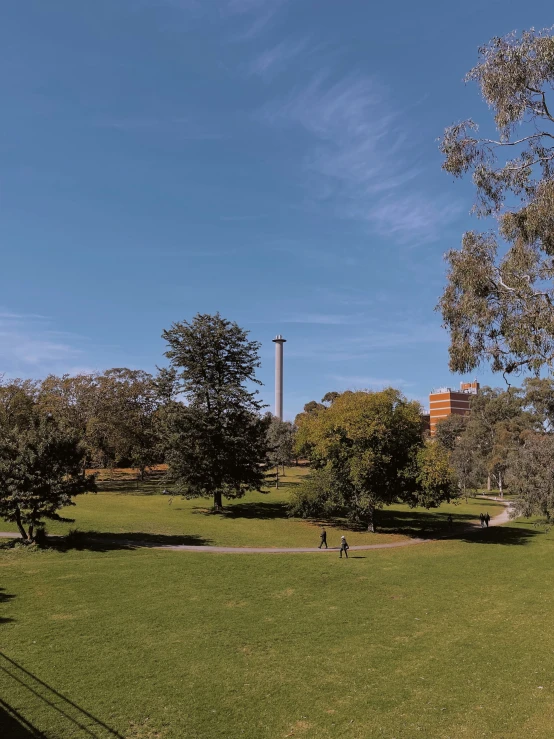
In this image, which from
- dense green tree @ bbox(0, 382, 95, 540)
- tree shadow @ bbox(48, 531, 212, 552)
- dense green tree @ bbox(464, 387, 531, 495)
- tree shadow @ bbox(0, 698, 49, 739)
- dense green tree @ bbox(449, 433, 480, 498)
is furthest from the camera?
dense green tree @ bbox(464, 387, 531, 495)

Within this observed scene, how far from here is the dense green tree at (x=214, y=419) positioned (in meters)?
49.2

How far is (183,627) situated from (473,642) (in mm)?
11240

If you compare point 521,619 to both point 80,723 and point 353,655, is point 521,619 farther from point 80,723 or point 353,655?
point 80,723

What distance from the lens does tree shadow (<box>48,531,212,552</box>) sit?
31578mm

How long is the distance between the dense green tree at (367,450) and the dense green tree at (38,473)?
20.3 metres

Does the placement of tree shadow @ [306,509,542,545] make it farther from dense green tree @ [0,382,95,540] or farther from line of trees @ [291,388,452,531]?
dense green tree @ [0,382,95,540]

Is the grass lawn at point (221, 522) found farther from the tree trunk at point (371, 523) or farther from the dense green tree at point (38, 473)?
the dense green tree at point (38, 473)

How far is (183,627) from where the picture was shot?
19266 millimetres

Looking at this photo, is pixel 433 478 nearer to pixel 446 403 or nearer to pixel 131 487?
pixel 131 487

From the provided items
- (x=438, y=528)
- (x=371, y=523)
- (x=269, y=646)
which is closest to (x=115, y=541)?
(x=269, y=646)

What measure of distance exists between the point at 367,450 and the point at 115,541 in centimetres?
2076

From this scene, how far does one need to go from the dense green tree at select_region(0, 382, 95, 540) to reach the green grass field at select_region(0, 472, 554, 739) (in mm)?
2695

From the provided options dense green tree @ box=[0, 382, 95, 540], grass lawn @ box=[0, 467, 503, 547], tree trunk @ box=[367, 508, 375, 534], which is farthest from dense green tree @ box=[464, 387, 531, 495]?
dense green tree @ box=[0, 382, 95, 540]

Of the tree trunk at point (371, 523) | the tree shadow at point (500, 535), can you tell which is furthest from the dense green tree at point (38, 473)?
the tree shadow at point (500, 535)
